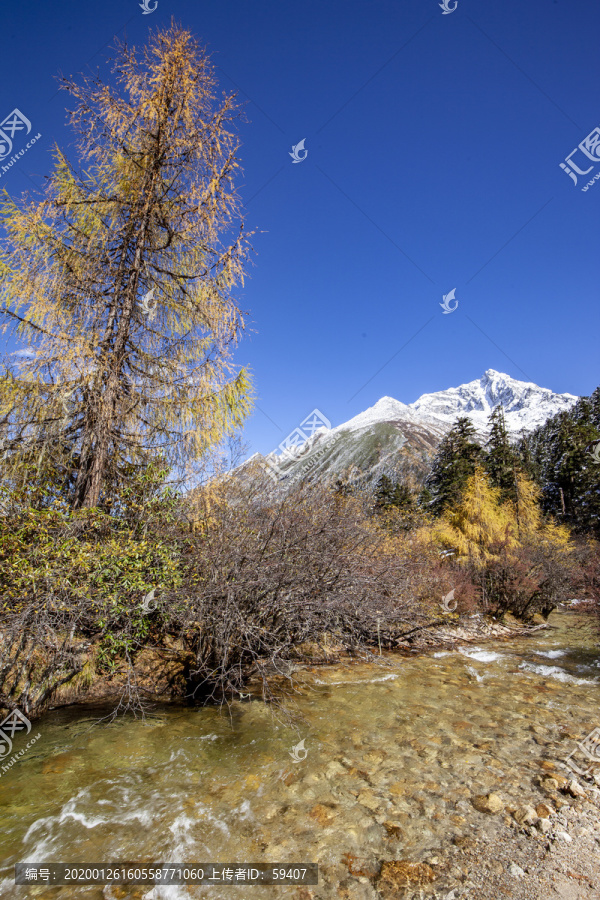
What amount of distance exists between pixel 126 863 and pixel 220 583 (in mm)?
3704

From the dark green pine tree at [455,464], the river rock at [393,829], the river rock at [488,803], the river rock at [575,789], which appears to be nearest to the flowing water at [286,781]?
the river rock at [393,829]

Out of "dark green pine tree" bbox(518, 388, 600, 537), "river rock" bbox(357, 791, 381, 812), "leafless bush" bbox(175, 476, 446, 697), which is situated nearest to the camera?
"river rock" bbox(357, 791, 381, 812)

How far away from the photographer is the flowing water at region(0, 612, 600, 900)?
3.74 meters

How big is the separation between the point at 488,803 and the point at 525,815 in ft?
1.23

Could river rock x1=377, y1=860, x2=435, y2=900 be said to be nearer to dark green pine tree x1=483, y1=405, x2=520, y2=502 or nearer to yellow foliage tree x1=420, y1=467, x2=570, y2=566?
yellow foliage tree x1=420, y1=467, x2=570, y2=566

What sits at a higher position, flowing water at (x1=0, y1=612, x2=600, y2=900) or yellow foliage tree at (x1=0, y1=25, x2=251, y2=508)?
yellow foliage tree at (x1=0, y1=25, x2=251, y2=508)

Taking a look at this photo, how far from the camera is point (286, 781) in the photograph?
15.9 ft

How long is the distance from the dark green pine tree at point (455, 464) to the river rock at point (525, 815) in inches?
1190

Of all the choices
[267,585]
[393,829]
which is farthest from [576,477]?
[393,829]

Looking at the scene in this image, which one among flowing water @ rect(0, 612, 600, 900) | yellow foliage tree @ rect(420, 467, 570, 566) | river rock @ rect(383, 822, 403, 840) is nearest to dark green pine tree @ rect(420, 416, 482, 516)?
yellow foliage tree @ rect(420, 467, 570, 566)

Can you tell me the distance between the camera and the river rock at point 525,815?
4035mm

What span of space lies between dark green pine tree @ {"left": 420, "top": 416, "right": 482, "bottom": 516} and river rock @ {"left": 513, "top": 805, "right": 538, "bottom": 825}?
3021cm

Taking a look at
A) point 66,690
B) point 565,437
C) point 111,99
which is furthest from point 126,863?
point 565,437

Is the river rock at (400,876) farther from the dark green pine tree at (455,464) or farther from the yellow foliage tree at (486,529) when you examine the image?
the dark green pine tree at (455,464)
